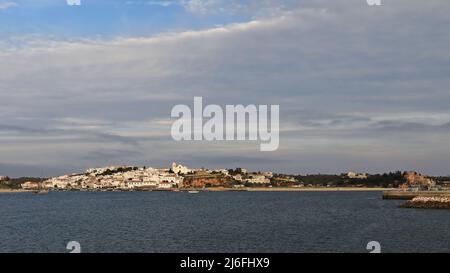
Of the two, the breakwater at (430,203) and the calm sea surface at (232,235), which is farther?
the breakwater at (430,203)

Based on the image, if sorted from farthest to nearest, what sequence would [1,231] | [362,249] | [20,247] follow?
[1,231] < [20,247] < [362,249]

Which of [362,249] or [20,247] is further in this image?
[20,247]

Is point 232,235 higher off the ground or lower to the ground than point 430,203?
lower

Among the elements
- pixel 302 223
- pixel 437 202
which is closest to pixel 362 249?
pixel 302 223

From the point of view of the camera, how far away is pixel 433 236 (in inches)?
2031

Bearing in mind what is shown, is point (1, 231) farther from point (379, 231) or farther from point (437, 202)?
point (437, 202)

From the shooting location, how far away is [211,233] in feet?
182

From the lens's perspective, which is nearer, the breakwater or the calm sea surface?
the calm sea surface

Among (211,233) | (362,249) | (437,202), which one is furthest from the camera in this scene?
(437,202)

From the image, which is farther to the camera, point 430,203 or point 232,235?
point 430,203
